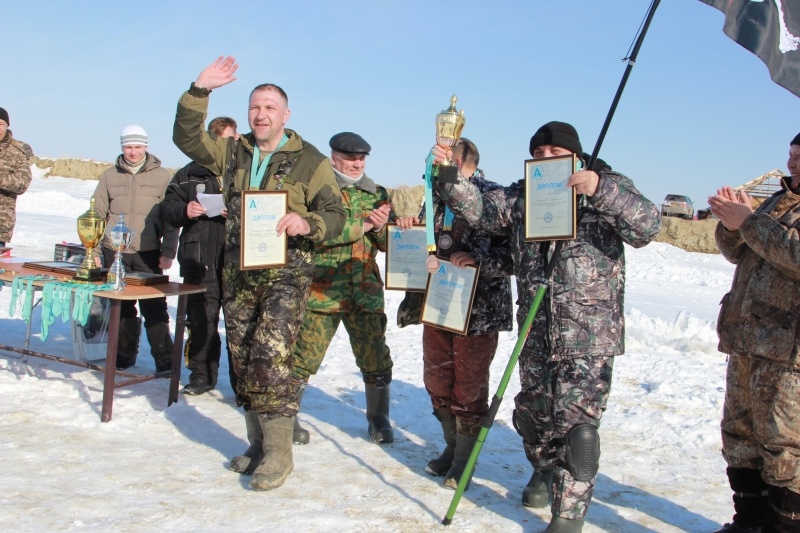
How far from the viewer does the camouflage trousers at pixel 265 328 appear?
4.23 m

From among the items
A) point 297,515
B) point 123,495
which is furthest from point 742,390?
point 123,495

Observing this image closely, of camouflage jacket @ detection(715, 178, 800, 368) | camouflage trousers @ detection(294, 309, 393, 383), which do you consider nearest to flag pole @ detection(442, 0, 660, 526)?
camouflage jacket @ detection(715, 178, 800, 368)

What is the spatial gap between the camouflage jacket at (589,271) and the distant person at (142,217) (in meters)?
3.58

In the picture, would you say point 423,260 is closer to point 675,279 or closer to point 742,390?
point 742,390

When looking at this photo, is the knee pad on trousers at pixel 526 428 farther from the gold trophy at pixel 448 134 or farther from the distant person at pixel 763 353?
the gold trophy at pixel 448 134

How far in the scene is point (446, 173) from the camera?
391cm

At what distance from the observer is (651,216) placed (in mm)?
3707

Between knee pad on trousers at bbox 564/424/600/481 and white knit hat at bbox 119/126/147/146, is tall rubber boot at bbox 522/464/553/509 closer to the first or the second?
knee pad on trousers at bbox 564/424/600/481

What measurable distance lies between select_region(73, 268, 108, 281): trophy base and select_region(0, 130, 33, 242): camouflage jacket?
1.74 m

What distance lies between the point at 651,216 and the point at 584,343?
72 cm

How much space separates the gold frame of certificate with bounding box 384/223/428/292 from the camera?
5.05 m

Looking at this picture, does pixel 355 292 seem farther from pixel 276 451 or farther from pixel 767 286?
pixel 767 286

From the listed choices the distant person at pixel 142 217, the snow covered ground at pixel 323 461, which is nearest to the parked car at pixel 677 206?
the snow covered ground at pixel 323 461

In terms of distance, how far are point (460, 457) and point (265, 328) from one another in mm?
1453
